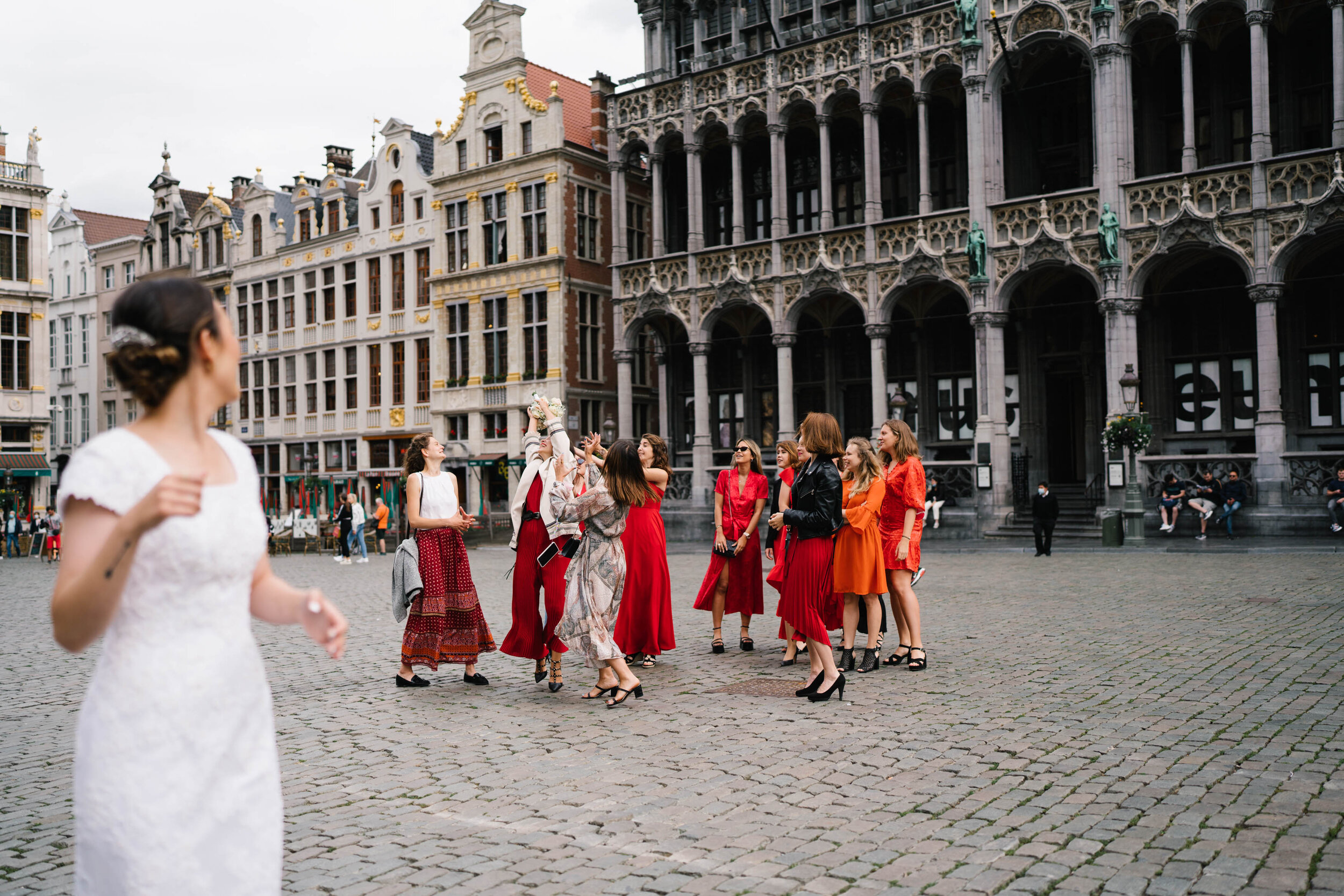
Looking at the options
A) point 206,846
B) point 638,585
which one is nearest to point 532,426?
point 638,585

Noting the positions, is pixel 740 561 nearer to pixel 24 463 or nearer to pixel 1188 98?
pixel 1188 98

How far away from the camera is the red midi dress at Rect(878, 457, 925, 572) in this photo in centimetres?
945

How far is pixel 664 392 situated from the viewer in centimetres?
3631

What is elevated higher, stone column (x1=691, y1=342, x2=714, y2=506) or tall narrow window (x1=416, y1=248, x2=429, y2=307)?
tall narrow window (x1=416, y1=248, x2=429, y2=307)

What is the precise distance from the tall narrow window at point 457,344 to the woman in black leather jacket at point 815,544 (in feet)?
104

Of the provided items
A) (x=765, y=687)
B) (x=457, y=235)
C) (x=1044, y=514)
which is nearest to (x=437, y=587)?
(x=765, y=687)

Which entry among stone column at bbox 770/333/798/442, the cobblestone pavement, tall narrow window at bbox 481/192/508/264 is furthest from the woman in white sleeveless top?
tall narrow window at bbox 481/192/508/264

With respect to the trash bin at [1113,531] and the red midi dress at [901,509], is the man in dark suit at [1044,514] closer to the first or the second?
the trash bin at [1113,531]

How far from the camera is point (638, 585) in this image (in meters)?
9.09

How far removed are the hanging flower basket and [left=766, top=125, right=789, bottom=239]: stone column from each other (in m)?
11.3

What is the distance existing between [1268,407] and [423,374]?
27.8 m

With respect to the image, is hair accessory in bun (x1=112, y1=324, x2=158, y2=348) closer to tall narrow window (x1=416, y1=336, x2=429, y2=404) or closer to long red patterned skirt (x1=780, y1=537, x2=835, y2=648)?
long red patterned skirt (x1=780, y1=537, x2=835, y2=648)

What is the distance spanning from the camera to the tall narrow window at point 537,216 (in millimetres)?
37031

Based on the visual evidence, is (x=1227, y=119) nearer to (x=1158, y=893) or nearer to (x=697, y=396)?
(x=697, y=396)
